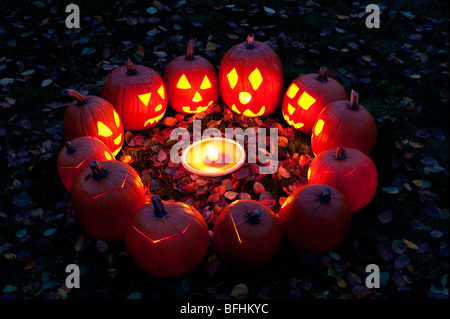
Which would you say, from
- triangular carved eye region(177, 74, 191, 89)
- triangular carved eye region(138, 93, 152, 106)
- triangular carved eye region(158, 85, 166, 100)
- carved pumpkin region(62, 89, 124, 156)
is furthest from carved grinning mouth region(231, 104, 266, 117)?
carved pumpkin region(62, 89, 124, 156)

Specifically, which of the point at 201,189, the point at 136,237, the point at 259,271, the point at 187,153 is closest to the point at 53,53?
the point at 187,153

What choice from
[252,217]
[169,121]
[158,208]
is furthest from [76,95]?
[252,217]

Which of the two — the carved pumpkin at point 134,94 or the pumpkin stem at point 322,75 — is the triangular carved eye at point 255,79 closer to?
the pumpkin stem at point 322,75

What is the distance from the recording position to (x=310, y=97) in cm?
473

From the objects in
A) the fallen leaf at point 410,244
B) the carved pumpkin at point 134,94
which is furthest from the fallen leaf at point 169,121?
the fallen leaf at point 410,244

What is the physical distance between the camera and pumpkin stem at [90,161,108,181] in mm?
3479

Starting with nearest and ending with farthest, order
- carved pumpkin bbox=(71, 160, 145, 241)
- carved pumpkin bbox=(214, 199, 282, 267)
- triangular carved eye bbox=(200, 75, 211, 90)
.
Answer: carved pumpkin bbox=(214, 199, 282, 267), carved pumpkin bbox=(71, 160, 145, 241), triangular carved eye bbox=(200, 75, 211, 90)

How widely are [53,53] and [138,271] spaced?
451cm

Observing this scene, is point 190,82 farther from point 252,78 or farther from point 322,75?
point 322,75

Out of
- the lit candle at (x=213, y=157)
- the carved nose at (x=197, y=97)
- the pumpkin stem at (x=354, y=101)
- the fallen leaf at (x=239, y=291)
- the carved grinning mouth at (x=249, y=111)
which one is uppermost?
the pumpkin stem at (x=354, y=101)

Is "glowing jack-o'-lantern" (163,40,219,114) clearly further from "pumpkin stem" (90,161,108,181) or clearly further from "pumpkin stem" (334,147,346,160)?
"pumpkin stem" (334,147,346,160)

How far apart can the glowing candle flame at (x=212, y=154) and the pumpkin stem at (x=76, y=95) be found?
5.00ft

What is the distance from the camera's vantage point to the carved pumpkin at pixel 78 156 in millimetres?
3998

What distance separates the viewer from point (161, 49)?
6578 millimetres
